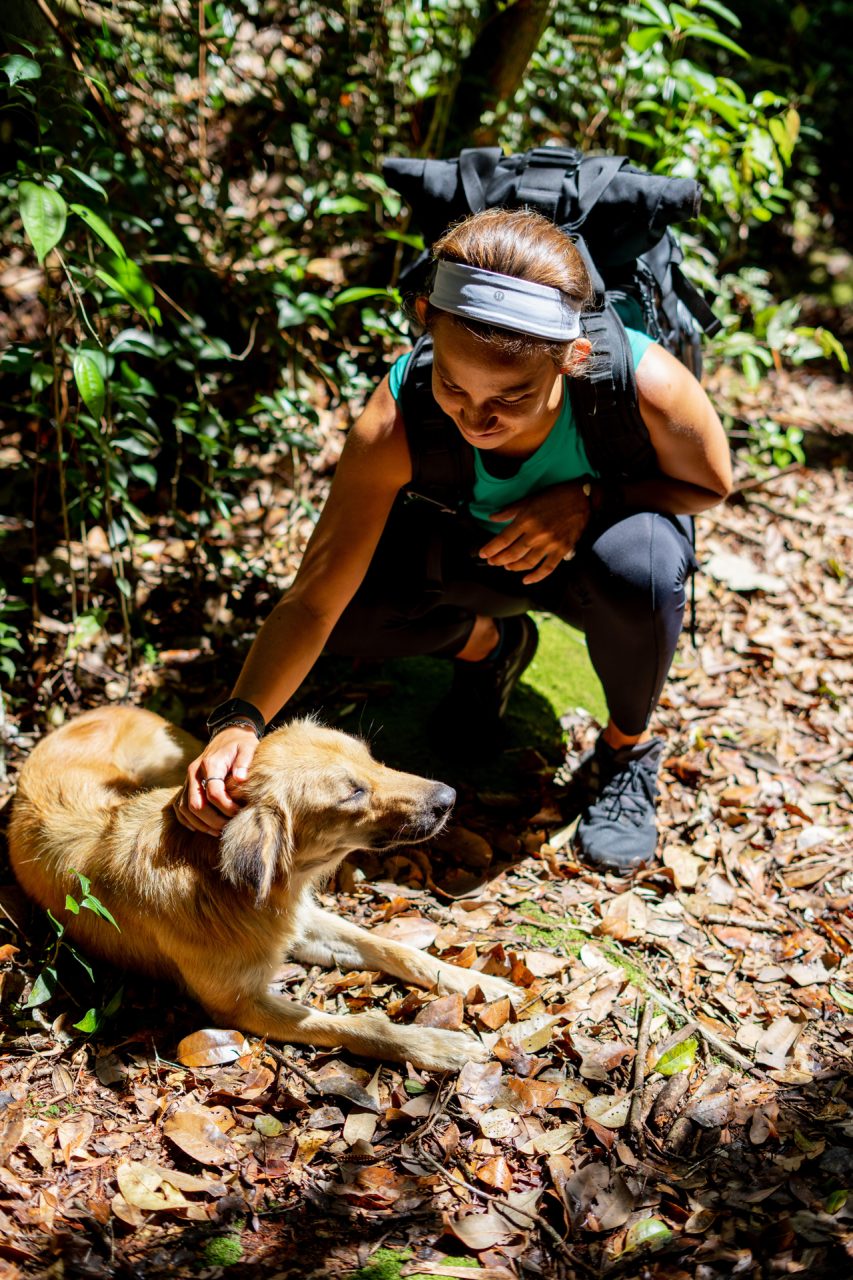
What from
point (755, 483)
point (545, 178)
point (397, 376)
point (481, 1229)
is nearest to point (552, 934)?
point (481, 1229)

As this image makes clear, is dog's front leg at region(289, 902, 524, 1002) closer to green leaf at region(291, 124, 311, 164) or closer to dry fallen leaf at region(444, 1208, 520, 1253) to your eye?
dry fallen leaf at region(444, 1208, 520, 1253)

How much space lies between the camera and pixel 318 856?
3.34 meters

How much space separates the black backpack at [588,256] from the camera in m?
3.36

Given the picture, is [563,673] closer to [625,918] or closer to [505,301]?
[625,918]

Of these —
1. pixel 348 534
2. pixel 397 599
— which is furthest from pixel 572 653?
pixel 348 534

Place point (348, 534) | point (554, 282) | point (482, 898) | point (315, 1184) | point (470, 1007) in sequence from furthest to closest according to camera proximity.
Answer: point (482, 898), point (348, 534), point (470, 1007), point (554, 282), point (315, 1184)

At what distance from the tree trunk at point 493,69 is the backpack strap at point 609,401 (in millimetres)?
2707

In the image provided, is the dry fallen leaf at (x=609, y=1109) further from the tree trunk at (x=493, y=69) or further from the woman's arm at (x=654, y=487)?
the tree trunk at (x=493, y=69)

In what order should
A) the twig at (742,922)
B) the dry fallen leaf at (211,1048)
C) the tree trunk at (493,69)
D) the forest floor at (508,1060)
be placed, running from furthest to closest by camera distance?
the tree trunk at (493,69) < the twig at (742,922) < the dry fallen leaf at (211,1048) < the forest floor at (508,1060)

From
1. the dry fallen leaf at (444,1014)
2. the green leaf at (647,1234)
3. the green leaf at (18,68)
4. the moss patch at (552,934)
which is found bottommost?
the dry fallen leaf at (444,1014)

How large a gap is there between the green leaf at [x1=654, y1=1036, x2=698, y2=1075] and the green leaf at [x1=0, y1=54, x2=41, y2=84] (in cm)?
356

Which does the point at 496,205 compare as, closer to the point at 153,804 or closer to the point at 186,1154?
the point at 153,804

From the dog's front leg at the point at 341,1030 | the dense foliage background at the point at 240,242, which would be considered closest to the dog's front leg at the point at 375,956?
the dog's front leg at the point at 341,1030

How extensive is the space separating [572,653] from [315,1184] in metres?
3.24
